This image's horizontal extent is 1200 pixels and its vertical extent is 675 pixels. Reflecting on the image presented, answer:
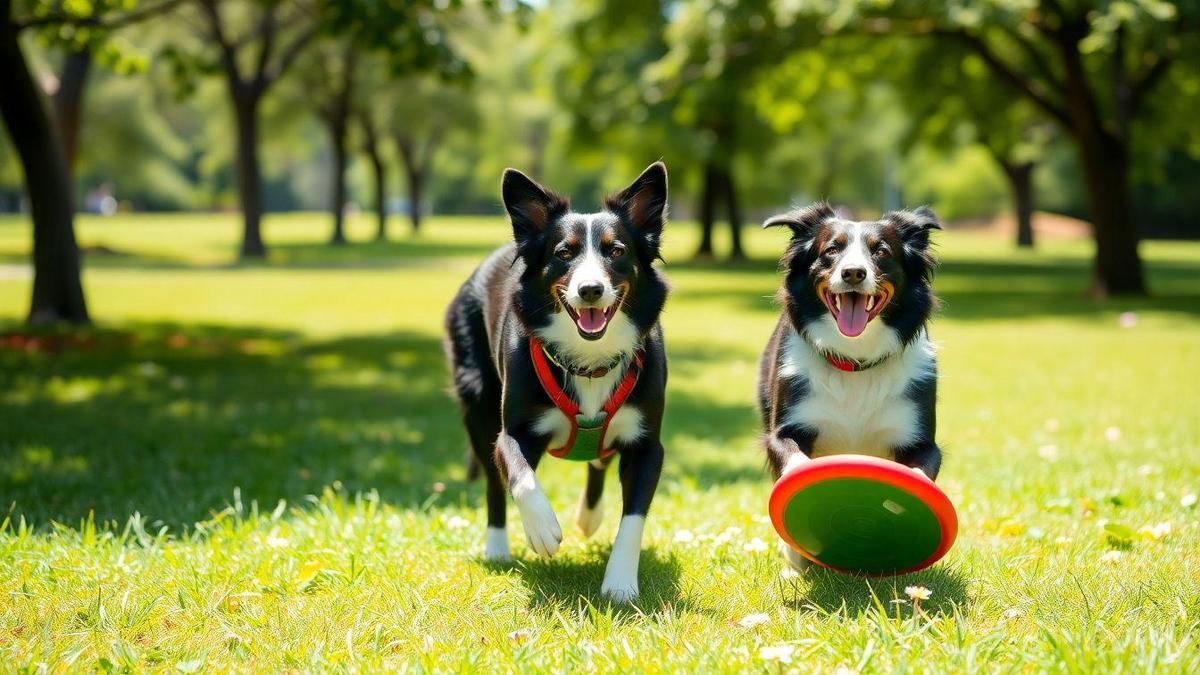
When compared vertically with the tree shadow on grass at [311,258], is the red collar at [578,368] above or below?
above

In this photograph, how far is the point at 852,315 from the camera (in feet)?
13.9

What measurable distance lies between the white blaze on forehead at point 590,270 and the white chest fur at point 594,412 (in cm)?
45

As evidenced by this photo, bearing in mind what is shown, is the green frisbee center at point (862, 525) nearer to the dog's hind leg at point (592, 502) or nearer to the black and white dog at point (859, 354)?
the black and white dog at point (859, 354)

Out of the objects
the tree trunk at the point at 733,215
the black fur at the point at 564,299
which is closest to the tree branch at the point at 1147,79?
the tree trunk at the point at 733,215

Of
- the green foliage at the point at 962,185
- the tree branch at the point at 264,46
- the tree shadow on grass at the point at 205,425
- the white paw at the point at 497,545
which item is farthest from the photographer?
the green foliage at the point at 962,185

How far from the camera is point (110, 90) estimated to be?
4341cm

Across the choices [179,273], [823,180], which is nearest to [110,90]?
[179,273]

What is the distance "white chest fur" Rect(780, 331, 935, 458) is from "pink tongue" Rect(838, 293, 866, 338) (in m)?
0.26

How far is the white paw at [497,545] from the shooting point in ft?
16.5

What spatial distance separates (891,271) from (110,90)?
4520 centimetres

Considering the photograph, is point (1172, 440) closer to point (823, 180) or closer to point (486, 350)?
point (486, 350)

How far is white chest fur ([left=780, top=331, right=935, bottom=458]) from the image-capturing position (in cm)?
443

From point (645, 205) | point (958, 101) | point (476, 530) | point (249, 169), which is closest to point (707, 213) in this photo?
point (958, 101)

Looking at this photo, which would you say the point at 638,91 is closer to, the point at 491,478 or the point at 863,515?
the point at 491,478
